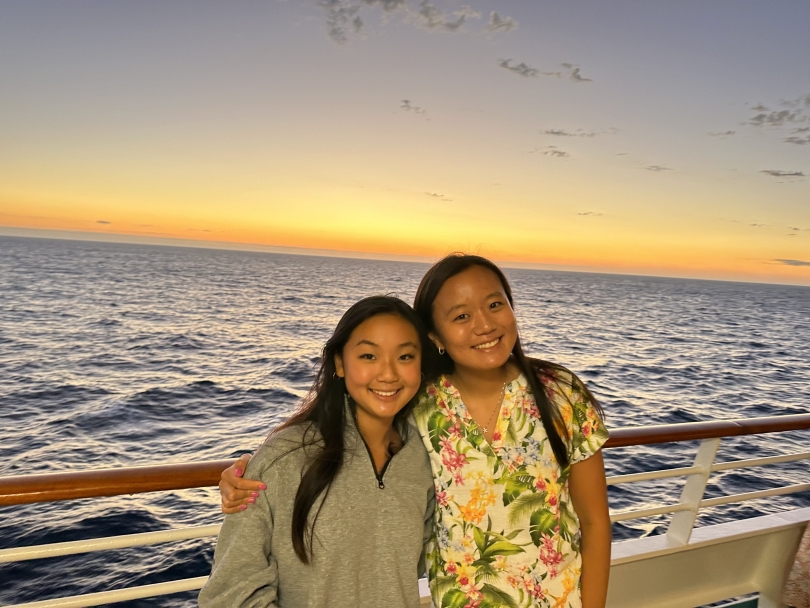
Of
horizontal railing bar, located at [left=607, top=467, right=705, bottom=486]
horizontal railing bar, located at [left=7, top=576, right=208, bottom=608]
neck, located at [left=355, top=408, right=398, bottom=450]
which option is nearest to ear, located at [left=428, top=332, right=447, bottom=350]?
neck, located at [left=355, top=408, right=398, bottom=450]

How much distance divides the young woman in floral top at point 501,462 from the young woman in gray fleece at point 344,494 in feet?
0.27

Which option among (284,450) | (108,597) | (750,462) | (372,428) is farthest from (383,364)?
(750,462)

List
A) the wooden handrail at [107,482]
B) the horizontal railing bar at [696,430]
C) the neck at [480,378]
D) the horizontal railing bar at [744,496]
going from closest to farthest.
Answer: the wooden handrail at [107,482]
the neck at [480,378]
the horizontal railing bar at [696,430]
the horizontal railing bar at [744,496]

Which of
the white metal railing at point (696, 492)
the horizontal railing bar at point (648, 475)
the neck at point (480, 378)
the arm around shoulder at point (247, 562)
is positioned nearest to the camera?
the arm around shoulder at point (247, 562)

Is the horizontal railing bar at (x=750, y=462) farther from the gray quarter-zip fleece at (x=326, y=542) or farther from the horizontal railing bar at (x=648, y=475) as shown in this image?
the gray quarter-zip fleece at (x=326, y=542)

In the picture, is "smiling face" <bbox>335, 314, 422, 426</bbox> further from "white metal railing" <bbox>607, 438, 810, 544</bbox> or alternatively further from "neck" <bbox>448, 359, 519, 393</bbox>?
"white metal railing" <bbox>607, 438, 810, 544</bbox>

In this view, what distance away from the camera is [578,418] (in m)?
1.37

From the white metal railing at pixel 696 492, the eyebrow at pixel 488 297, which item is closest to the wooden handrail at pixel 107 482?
the eyebrow at pixel 488 297

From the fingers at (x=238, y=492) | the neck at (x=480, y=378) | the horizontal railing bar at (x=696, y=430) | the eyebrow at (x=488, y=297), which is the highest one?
the eyebrow at (x=488, y=297)

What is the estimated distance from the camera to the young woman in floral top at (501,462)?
1.27 m

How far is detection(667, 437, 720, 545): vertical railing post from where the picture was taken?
7.25ft

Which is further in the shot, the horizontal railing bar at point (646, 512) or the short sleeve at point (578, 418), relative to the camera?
the horizontal railing bar at point (646, 512)

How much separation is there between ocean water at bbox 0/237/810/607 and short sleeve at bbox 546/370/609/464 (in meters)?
5.47

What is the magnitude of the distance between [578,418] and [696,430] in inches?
34.9
